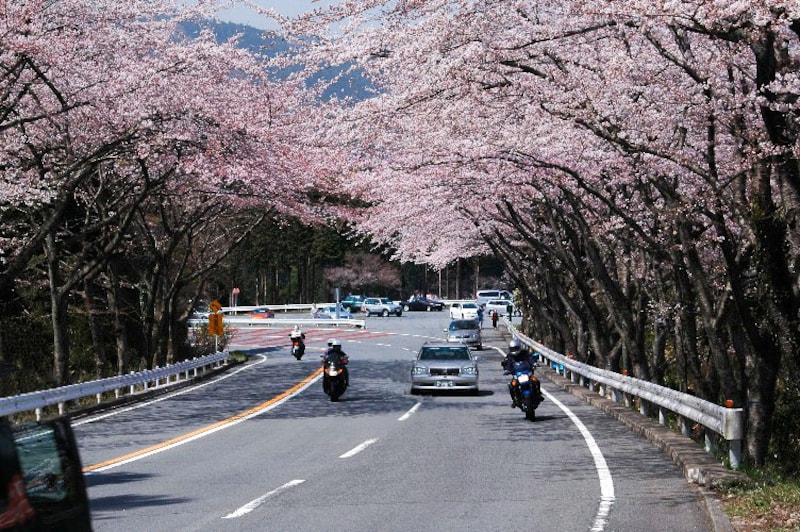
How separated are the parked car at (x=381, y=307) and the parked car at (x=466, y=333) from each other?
1421 inches

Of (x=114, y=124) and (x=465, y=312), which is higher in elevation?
(x=114, y=124)

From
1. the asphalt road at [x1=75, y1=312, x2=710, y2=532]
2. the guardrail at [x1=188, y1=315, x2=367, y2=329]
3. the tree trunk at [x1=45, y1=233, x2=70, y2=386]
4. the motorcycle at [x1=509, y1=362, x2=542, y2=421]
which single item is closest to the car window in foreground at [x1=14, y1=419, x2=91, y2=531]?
the asphalt road at [x1=75, y1=312, x2=710, y2=532]

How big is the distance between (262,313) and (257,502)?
7956 cm

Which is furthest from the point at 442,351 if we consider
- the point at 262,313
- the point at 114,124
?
the point at 262,313

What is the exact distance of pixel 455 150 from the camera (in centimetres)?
2672

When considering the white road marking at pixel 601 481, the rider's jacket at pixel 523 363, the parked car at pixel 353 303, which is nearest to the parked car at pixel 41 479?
the white road marking at pixel 601 481

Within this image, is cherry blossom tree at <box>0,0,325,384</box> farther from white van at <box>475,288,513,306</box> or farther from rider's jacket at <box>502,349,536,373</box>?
white van at <box>475,288,513,306</box>

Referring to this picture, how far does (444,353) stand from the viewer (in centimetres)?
3142

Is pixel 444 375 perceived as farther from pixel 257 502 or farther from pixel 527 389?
pixel 257 502

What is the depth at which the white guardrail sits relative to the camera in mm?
13391

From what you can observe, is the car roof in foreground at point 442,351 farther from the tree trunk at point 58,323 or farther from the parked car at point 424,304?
the parked car at point 424,304

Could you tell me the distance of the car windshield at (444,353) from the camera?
102ft

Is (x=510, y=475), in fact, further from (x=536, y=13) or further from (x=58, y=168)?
(x=58, y=168)

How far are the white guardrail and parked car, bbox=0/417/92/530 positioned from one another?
9.38 metres
